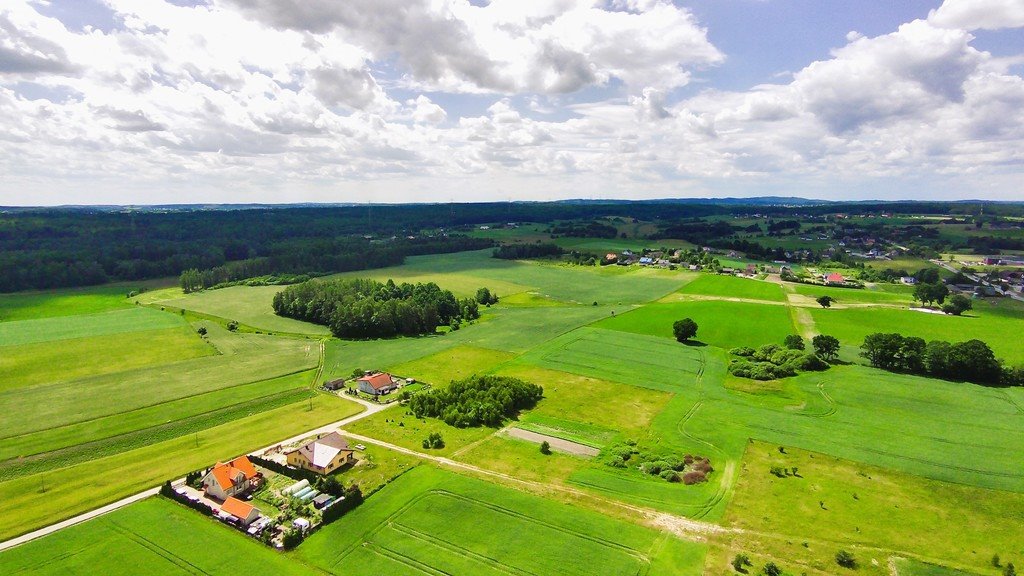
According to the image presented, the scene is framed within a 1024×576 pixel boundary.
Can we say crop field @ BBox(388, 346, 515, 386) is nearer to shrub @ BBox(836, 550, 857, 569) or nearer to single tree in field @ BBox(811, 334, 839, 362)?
single tree in field @ BBox(811, 334, 839, 362)

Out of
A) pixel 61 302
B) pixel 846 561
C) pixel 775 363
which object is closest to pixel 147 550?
pixel 846 561

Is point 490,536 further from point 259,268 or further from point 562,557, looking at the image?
point 259,268

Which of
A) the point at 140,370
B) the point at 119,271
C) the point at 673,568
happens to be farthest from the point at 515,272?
the point at 673,568

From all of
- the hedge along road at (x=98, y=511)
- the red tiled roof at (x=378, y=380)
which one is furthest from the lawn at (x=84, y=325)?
the hedge along road at (x=98, y=511)

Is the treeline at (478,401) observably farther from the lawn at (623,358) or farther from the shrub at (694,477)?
the shrub at (694,477)

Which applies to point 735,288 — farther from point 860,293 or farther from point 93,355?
point 93,355

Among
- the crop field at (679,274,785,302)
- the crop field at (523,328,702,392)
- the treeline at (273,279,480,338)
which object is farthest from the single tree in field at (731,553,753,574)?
the crop field at (679,274,785,302)
